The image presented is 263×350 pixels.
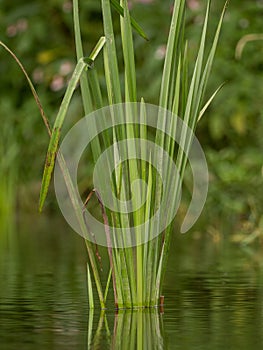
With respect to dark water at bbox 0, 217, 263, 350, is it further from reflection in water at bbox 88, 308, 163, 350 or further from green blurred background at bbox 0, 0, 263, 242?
green blurred background at bbox 0, 0, 263, 242

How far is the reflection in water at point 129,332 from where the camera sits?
2383 millimetres

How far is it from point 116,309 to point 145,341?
451 mm

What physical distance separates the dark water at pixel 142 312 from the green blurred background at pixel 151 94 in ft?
3.97

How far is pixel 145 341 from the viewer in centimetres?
246

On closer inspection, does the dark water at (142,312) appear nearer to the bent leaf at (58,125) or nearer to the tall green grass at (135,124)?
the tall green grass at (135,124)

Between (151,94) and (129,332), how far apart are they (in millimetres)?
4975

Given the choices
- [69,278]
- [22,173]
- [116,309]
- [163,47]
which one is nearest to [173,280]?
[69,278]

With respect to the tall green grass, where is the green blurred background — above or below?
above

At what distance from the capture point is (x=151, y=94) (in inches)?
293

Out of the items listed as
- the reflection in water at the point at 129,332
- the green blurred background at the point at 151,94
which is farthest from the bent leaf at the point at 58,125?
the green blurred background at the point at 151,94

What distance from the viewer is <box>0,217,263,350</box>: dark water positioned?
242 centimetres

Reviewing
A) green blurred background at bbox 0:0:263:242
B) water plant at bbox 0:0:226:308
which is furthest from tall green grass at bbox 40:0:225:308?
green blurred background at bbox 0:0:263:242

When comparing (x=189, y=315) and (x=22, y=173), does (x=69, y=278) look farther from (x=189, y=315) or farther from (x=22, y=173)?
(x=22, y=173)

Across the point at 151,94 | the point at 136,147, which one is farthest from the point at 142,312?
the point at 151,94
